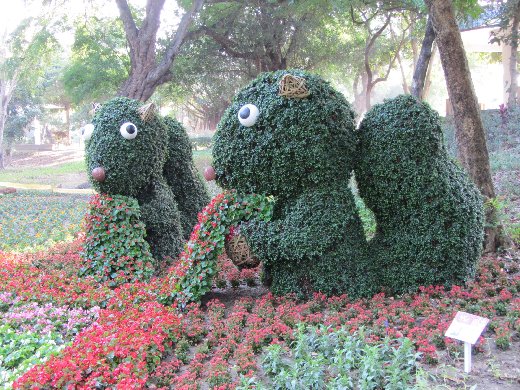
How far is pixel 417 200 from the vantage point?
5301 millimetres

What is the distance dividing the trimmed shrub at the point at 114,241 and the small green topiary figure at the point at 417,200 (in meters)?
2.84

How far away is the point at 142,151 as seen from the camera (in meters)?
6.74

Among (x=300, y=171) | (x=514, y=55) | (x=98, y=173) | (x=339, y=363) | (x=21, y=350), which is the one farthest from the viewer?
(x=514, y=55)

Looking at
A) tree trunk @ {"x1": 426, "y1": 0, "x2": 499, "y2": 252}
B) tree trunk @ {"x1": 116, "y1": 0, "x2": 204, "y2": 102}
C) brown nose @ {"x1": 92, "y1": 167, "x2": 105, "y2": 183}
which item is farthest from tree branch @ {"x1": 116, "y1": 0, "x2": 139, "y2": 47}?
tree trunk @ {"x1": 426, "y1": 0, "x2": 499, "y2": 252}

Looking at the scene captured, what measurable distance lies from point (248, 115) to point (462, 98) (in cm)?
269

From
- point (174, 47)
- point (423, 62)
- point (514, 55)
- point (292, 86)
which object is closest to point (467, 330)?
point (292, 86)

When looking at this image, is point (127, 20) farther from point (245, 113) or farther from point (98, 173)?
point (245, 113)

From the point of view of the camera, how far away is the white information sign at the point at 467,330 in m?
3.36

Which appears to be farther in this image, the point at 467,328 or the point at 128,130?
the point at 128,130

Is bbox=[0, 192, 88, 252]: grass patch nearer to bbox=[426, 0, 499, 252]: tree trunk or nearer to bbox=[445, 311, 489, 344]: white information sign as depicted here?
bbox=[426, 0, 499, 252]: tree trunk

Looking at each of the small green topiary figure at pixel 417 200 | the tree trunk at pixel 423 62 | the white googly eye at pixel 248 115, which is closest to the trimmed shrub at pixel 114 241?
the white googly eye at pixel 248 115

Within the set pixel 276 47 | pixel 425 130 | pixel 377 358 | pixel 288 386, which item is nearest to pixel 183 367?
pixel 288 386

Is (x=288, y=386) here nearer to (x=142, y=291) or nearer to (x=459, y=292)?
(x=459, y=292)

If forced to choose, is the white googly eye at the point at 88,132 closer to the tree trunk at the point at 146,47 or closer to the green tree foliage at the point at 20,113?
the tree trunk at the point at 146,47
